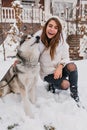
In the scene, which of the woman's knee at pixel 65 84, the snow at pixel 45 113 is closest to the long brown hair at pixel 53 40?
the woman's knee at pixel 65 84

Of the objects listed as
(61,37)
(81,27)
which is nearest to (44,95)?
(61,37)

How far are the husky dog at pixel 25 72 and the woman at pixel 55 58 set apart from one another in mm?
251

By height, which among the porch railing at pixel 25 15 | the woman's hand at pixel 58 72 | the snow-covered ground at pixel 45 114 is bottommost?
the snow-covered ground at pixel 45 114

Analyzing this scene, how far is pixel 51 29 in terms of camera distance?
4141 mm

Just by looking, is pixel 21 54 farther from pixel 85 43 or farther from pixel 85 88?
pixel 85 43

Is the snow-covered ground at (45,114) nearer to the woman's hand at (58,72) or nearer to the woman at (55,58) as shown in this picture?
the woman at (55,58)

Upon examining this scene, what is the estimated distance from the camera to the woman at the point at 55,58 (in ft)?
13.7

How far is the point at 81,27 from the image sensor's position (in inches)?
438

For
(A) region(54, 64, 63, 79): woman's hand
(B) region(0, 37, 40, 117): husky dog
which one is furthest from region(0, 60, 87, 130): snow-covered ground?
(A) region(54, 64, 63, 79): woman's hand

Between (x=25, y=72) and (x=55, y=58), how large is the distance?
53cm

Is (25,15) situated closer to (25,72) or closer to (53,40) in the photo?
(53,40)

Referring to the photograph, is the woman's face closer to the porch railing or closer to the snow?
the snow

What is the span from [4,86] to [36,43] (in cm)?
63

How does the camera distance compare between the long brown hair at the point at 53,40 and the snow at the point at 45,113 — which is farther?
the long brown hair at the point at 53,40
